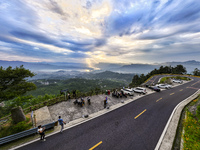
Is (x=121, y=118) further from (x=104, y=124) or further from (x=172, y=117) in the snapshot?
(x=172, y=117)

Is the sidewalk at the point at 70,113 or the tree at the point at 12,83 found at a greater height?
the tree at the point at 12,83

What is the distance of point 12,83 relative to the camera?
34.9ft

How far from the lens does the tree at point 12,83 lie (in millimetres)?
9537

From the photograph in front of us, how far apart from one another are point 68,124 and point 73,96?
7.70 metres

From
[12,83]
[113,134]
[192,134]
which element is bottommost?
[113,134]

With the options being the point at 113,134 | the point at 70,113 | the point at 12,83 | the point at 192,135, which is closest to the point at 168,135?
the point at 192,135

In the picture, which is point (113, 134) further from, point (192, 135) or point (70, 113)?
point (192, 135)

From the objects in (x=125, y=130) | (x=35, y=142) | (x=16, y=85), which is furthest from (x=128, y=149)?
(x=16, y=85)

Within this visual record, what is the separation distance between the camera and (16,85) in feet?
35.0

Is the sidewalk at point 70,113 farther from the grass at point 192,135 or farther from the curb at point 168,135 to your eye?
the grass at point 192,135

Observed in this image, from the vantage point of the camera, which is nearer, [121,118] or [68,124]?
[68,124]

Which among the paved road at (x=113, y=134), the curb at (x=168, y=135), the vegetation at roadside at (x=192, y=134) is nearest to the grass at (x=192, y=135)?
the vegetation at roadside at (x=192, y=134)

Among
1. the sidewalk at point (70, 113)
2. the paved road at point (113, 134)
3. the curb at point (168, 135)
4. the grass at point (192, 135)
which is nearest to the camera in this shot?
the grass at point (192, 135)

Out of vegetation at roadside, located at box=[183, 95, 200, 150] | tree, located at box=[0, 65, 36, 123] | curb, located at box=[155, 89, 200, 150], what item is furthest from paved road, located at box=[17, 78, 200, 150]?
tree, located at box=[0, 65, 36, 123]
